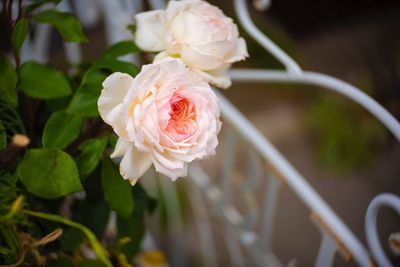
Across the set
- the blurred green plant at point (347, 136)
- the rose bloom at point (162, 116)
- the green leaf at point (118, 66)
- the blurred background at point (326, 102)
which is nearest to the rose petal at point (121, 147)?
the rose bloom at point (162, 116)

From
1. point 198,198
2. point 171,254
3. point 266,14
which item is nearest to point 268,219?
point 198,198

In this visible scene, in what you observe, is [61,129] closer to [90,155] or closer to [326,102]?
[90,155]

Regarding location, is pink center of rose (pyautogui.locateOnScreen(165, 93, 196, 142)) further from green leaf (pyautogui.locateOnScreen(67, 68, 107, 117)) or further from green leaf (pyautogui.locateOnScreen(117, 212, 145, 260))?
green leaf (pyautogui.locateOnScreen(117, 212, 145, 260))

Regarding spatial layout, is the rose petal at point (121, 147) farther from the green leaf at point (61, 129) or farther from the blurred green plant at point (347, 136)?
the blurred green plant at point (347, 136)

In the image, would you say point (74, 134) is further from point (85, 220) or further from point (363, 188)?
point (363, 188)

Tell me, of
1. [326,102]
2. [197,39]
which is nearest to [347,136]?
[326,102]

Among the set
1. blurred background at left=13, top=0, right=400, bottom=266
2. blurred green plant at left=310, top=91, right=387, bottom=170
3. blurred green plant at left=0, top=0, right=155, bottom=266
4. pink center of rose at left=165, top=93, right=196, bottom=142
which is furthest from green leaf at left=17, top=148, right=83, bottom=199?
blurred green plant at left=310, top=91, right=387, bottom=170
